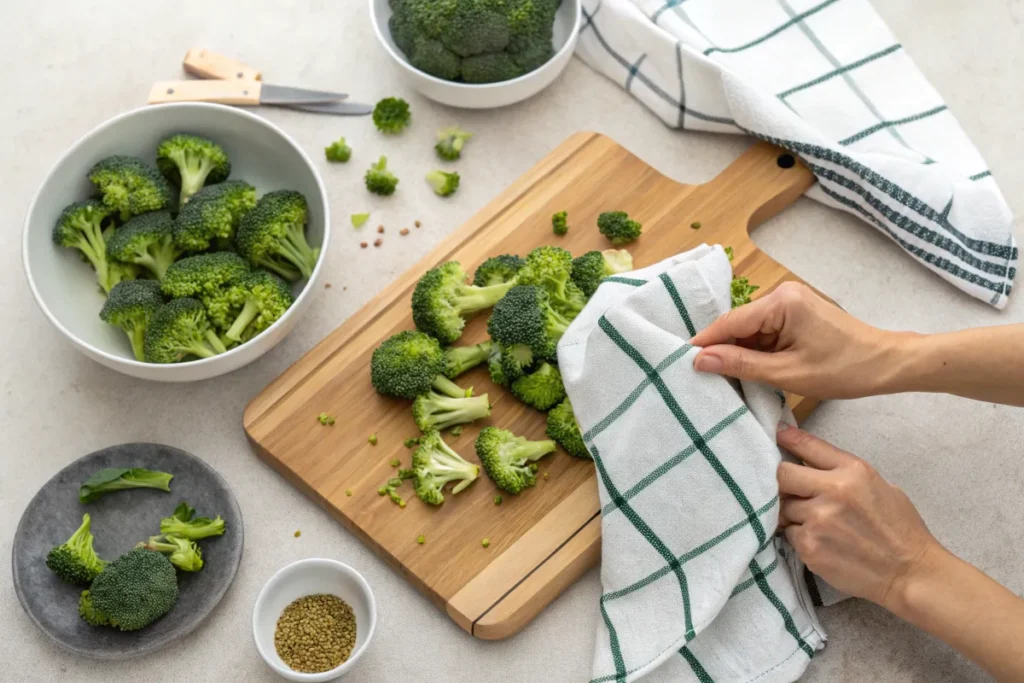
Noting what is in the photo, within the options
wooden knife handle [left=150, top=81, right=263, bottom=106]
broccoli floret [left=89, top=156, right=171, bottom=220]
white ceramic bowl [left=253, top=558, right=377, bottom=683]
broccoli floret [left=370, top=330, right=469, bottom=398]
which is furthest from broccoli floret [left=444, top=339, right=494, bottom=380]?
wooden knife handle [left=150, top=81, right=263, bottom=106]

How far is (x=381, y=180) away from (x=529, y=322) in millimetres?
605

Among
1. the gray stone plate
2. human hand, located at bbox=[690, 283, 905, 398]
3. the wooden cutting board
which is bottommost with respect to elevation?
the gray stone plate

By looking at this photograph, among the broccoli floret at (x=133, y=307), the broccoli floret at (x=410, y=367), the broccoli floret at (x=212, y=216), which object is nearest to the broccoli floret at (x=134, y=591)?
the broccoli floret at (x=133, y=307)

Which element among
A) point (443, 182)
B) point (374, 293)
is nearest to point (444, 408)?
point (374, 293)

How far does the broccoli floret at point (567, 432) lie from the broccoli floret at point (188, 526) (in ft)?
2.28

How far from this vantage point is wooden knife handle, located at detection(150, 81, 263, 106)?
8.59 ft

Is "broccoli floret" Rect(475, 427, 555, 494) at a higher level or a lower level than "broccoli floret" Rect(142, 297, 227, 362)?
lower

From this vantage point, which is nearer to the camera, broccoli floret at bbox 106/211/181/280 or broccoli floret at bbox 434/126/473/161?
broccoli floret at bbox 106/211/181/280

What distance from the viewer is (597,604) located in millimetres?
2184

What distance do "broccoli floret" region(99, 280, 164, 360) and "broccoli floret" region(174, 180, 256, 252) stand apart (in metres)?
0.13

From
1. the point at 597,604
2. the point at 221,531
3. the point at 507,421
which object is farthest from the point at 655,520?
the point at 221,531

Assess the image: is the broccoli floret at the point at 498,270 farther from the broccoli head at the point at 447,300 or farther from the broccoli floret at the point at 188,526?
the broccoli floret at the point at 188,526

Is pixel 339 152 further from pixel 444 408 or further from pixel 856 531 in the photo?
pixel 856 531

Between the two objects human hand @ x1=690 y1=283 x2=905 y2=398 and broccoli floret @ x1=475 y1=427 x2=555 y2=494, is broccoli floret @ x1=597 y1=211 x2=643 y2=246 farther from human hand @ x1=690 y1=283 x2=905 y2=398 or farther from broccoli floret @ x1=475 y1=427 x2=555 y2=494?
broccoli floret @ x1=475 y1=427 x2=555 y2=494
